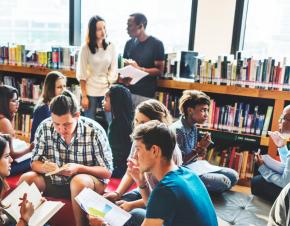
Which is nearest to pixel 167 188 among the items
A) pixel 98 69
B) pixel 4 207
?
pixel 4 207

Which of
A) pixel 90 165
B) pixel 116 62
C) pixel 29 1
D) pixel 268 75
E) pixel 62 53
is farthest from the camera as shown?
pixel 29 1

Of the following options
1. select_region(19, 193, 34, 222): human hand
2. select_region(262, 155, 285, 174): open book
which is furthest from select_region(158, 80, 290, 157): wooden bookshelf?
select_region(19, 193, 34, 222): human hand

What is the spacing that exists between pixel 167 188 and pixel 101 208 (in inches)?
26.3

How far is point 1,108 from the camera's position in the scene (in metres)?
2.65

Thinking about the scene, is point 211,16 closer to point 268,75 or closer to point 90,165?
point 268,75

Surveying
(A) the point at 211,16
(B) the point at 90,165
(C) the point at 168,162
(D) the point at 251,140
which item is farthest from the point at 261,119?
(C) the point at 168,162

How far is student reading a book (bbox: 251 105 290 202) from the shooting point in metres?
2.48

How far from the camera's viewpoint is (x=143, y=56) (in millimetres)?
3445

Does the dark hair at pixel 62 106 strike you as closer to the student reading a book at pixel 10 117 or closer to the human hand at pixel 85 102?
the student reading a book at pixel 10 117

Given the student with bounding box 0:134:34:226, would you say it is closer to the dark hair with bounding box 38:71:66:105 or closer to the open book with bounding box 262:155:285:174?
the dark hair with bounding box 38:71:66:105

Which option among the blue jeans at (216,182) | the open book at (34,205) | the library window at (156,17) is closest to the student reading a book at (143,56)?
the library window at (156,17)

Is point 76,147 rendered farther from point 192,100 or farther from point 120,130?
point 192,100

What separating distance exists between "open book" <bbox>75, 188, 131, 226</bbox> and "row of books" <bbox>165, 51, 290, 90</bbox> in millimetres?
1813

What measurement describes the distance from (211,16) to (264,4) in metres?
0.55
